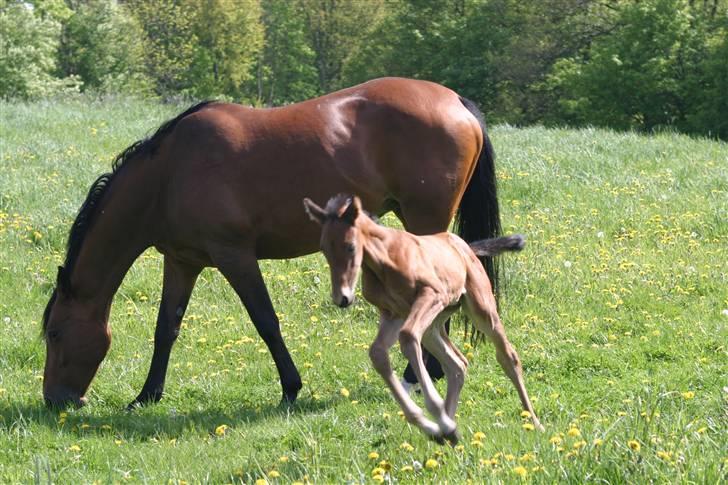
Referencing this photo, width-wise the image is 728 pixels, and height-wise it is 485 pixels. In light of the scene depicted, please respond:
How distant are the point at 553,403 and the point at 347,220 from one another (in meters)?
2.33

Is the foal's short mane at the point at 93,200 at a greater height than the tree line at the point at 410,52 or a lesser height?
greater

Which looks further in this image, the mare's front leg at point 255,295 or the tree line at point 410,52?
the tree line at point 410,52

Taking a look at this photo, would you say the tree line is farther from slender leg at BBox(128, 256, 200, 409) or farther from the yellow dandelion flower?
the yellow dandelion flower

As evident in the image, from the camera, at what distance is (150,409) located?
692 cm

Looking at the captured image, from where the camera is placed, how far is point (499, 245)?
6.06 m

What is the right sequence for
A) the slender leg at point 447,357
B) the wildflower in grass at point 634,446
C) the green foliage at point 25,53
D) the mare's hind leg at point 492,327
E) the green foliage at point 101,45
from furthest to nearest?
the green foliage at point 101,45, the green foliage at point 25,53, the mare's hind leg at point 492,327, the slender leg at point 447,357, the wildflower in grass at point 634,446

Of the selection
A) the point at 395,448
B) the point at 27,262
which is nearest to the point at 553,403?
the point at 395,448

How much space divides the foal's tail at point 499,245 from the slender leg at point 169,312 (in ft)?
8.34

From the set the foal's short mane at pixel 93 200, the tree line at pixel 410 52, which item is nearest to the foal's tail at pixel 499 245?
the foal's short mane at pixel 93 200

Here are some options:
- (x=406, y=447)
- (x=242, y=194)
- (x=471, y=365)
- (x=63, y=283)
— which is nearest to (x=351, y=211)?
(x=406, y=447)

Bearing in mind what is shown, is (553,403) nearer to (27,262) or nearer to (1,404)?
(1,404)

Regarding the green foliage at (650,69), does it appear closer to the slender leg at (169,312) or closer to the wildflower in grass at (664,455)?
the slender leg at (169,312)

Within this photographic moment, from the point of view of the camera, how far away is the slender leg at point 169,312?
7312mm

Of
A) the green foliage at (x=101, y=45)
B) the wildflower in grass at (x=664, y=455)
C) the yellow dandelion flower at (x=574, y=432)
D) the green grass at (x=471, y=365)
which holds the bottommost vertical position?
the green foliage at (x=101, y=45)
